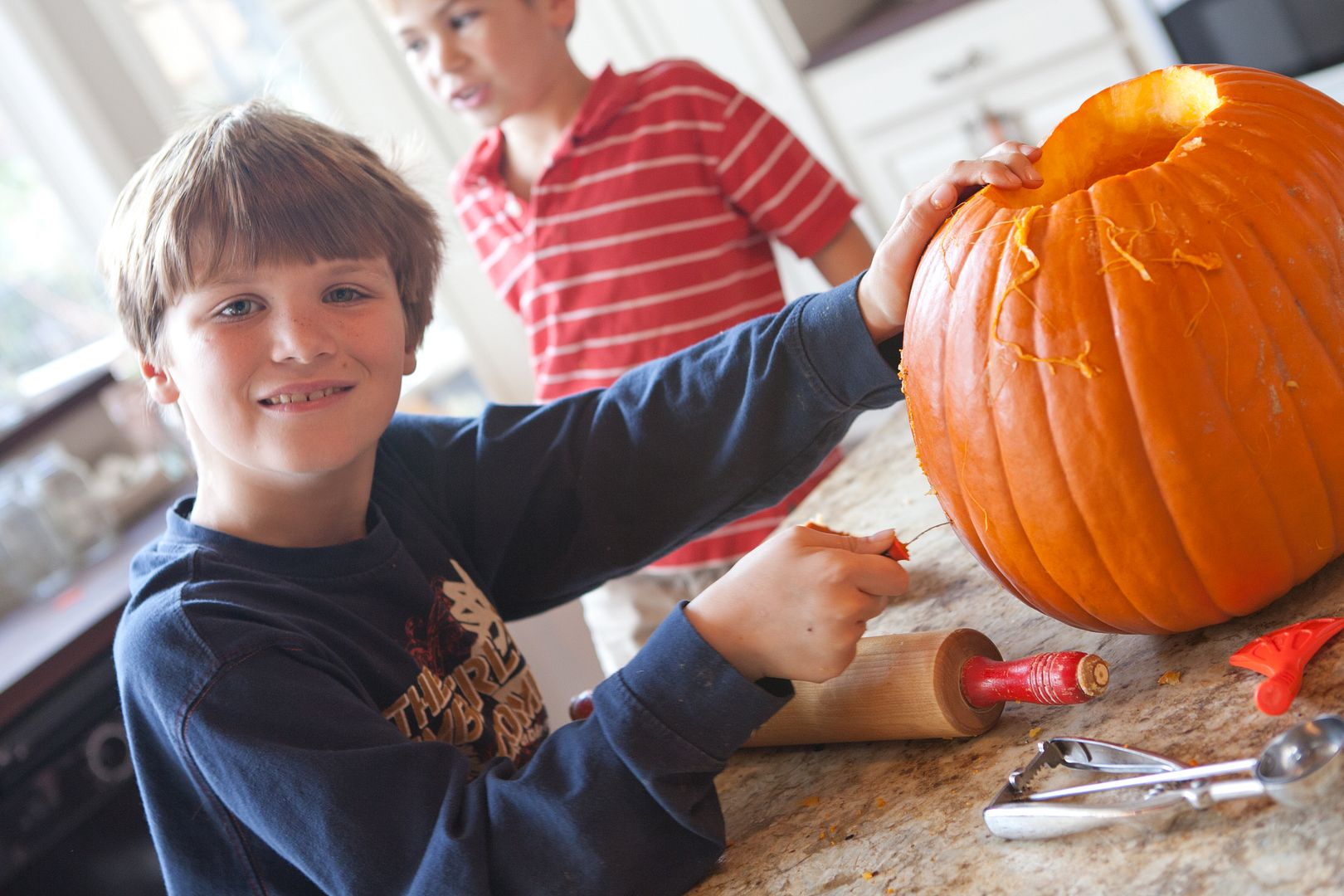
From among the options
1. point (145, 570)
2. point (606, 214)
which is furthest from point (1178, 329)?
point (606, 214)

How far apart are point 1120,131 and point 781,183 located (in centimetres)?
73

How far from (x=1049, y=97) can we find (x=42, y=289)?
247cm

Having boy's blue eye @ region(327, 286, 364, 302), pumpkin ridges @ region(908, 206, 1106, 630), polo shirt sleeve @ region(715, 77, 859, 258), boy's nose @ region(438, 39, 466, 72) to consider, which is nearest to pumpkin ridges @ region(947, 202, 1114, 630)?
pumpkin ridges @ region(908, 206, 1106, 630)

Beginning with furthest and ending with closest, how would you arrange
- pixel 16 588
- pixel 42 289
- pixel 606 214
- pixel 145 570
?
pixel 42 289 → pixel 16 588 → pixel 606 214 → pixel 145 570

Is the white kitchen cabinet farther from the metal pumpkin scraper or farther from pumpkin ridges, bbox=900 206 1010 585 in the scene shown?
the metal pumpkin scraper

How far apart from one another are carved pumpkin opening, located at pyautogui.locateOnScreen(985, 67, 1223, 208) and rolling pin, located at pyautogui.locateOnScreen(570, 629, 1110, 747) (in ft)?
0.88

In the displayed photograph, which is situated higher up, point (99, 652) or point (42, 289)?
point (42, 289)

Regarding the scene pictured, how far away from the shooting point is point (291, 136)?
39.9 inches

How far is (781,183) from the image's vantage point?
4.75ft

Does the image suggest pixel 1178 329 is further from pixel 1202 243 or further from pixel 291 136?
pixel 291 136

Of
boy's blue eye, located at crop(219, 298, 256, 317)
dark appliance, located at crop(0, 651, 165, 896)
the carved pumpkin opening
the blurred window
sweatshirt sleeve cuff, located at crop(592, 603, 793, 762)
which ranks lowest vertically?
dark appliance, located at crop(0, 651, 165, 896)

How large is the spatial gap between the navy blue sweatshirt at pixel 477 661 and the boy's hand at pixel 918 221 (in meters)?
0.02

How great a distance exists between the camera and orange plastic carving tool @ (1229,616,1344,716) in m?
0.56

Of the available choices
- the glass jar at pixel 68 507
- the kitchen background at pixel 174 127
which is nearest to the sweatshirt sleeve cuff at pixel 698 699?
the kitchen background at pixel 174 127
